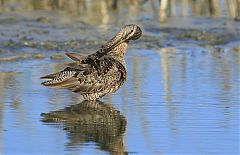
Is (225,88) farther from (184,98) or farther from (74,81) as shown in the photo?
(74,81)

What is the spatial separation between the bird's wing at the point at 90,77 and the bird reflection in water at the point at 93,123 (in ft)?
0.57

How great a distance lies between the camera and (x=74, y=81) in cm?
851

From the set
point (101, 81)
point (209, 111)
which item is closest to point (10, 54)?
point (101, 81)

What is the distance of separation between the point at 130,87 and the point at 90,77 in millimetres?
833

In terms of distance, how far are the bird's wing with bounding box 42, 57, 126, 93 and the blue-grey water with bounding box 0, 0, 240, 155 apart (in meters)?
0.17

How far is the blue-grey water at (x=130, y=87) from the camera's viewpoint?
672cm

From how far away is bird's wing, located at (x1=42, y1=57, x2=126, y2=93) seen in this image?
8.46m

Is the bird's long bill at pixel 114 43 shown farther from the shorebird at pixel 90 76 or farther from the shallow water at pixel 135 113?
the shallow water at pixel 135 113

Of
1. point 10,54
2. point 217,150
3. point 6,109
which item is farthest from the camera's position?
point 10,54

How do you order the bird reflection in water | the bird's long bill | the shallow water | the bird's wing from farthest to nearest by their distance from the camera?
the bird's long bill, the bird's wing, the bird reflection in water, the shallow water

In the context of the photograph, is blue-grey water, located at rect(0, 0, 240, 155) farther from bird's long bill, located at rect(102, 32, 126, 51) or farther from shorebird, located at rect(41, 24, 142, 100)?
bird's long bill, located at rect(102, 32, 126, 51)

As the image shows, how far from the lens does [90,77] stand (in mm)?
8633

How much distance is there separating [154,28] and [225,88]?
18.3 feet

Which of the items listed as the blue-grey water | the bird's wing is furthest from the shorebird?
the blue-grey water
